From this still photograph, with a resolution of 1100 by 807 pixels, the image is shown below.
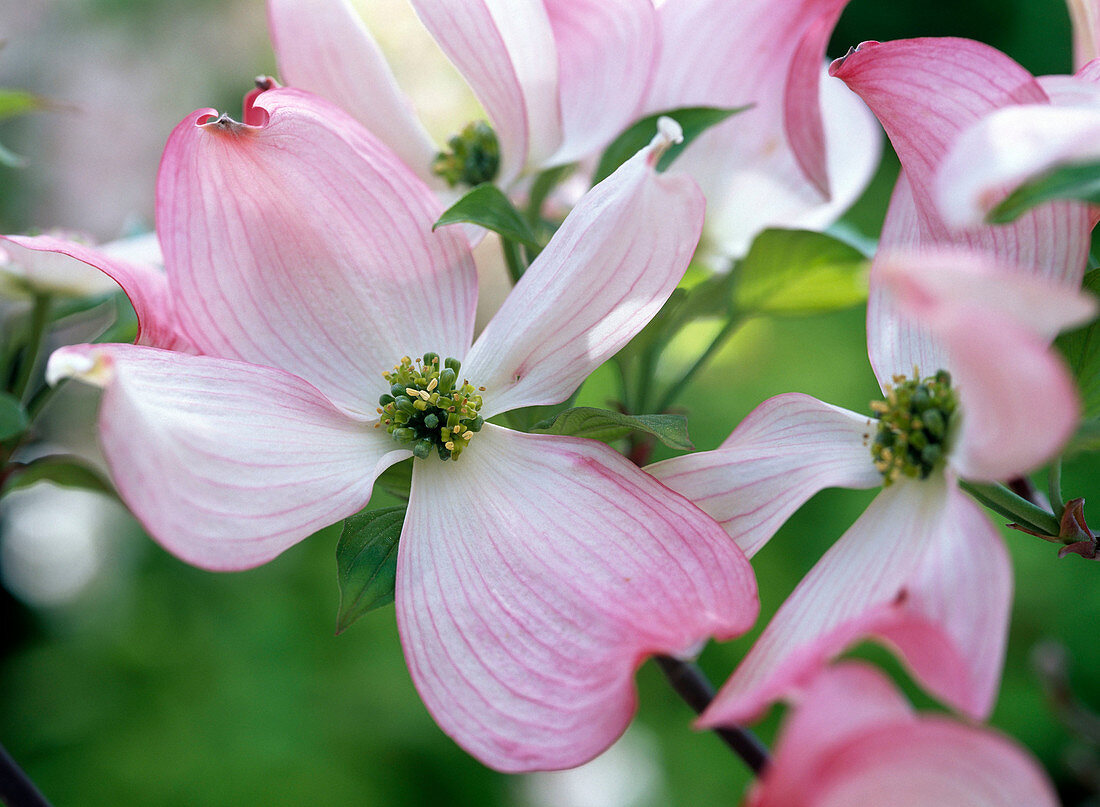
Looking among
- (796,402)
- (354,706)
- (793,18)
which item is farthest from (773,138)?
(354,706)

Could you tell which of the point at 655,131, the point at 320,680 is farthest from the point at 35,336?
the point at 320,680

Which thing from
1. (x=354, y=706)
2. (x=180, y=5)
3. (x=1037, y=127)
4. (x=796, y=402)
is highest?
(x=1037, y=127)

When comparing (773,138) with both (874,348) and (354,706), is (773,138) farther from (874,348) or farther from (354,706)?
(354,706)

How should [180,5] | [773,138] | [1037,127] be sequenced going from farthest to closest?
[180,5] → [773,138] → [1037,127]

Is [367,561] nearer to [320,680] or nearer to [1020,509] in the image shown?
[1020,509]

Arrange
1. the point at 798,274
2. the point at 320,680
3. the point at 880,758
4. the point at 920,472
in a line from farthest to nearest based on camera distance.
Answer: the point at 320,680 → the point at 798,274 → the point at 920,472 → the point at 880,758

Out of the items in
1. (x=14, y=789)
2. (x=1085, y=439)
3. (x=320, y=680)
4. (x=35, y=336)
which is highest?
(x=1085, y=439)
